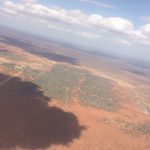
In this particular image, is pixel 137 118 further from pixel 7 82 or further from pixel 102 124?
pixel 7 82

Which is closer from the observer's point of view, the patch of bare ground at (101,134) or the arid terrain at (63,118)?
the arid terrain at (63,118)

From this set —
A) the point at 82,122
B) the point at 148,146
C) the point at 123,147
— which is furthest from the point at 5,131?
the point at 148,146

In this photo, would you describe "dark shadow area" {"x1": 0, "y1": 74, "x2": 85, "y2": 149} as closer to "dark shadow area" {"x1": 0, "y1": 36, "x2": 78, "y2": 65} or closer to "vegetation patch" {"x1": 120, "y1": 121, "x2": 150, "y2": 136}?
"vegetation patch" {"x1": 120, "y1": 121, "x2": 150, "y2": 136}

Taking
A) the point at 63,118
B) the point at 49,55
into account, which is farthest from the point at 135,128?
the point at 49,55

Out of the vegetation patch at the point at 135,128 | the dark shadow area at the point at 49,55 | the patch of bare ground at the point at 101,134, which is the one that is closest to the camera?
the patch of bare ground at the point at 101,134

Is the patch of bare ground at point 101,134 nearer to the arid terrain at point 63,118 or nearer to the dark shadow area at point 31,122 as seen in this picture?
the arid terrain at point 63,118

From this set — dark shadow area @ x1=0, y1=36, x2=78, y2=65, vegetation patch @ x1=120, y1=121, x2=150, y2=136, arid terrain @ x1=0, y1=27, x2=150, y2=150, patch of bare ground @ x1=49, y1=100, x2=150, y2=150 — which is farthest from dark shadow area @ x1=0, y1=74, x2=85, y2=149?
dark shadow area @ x1=0, y1=36, x2=78, y2=65

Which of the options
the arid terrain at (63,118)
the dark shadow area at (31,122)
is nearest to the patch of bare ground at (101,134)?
the arid terrain at (63,118)

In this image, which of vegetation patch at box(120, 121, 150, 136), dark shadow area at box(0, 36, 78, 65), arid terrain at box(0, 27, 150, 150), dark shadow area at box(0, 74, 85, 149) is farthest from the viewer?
dark shadow area at box(0, 36, 78, 65)
